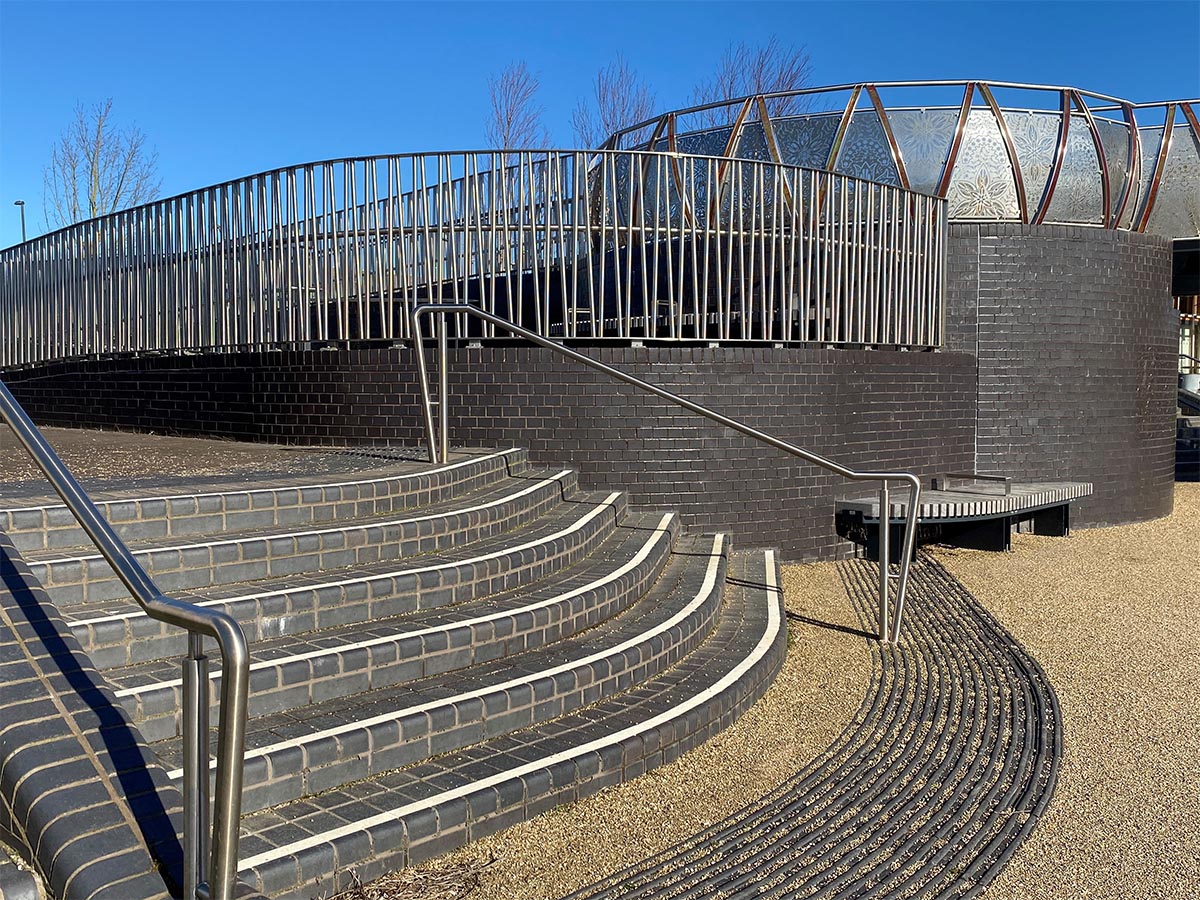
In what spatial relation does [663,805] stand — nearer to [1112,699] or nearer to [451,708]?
[451,708]

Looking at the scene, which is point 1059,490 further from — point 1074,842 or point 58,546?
point 58,546

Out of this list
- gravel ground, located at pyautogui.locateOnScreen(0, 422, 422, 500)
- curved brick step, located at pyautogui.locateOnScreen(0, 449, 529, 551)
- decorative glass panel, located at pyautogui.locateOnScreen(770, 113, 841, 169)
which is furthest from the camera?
decorative glass panel, located at pyautogui.locateOnScreen(770, 113, 841, 169)

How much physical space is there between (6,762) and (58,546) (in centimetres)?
166

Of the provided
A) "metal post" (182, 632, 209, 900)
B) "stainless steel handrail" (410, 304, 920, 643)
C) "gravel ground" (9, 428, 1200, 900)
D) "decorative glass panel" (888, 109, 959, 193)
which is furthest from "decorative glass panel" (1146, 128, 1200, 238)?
"metal post" (182, 632, 209, 900)

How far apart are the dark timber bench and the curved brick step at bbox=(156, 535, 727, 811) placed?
399 cm

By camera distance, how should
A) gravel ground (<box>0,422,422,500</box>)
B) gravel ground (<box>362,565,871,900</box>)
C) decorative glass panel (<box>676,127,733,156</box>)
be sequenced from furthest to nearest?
decorative glass panel (<box>676,127,733,156</box>) → gravel ground (<box>0,422,422,500</box>) → gravel ground (<box>362,565,871,900</box>)

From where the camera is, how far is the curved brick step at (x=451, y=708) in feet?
12.7

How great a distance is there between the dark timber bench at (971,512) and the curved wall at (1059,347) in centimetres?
50

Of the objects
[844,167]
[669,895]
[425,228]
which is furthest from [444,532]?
[844,167]

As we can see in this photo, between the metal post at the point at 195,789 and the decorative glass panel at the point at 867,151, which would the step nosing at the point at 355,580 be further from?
the decorative glass panel at the point at 867,151

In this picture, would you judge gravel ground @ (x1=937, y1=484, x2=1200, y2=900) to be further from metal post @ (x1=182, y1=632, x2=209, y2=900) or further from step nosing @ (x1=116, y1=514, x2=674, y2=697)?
metal post @ (x1=182, y1=632, x2=209, y2=900)

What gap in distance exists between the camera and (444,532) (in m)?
6.06

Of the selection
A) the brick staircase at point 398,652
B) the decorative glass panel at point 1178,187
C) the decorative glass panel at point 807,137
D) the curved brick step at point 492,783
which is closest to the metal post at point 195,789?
the brick staircase at point 398,652

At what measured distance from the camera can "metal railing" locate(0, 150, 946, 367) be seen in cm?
927
